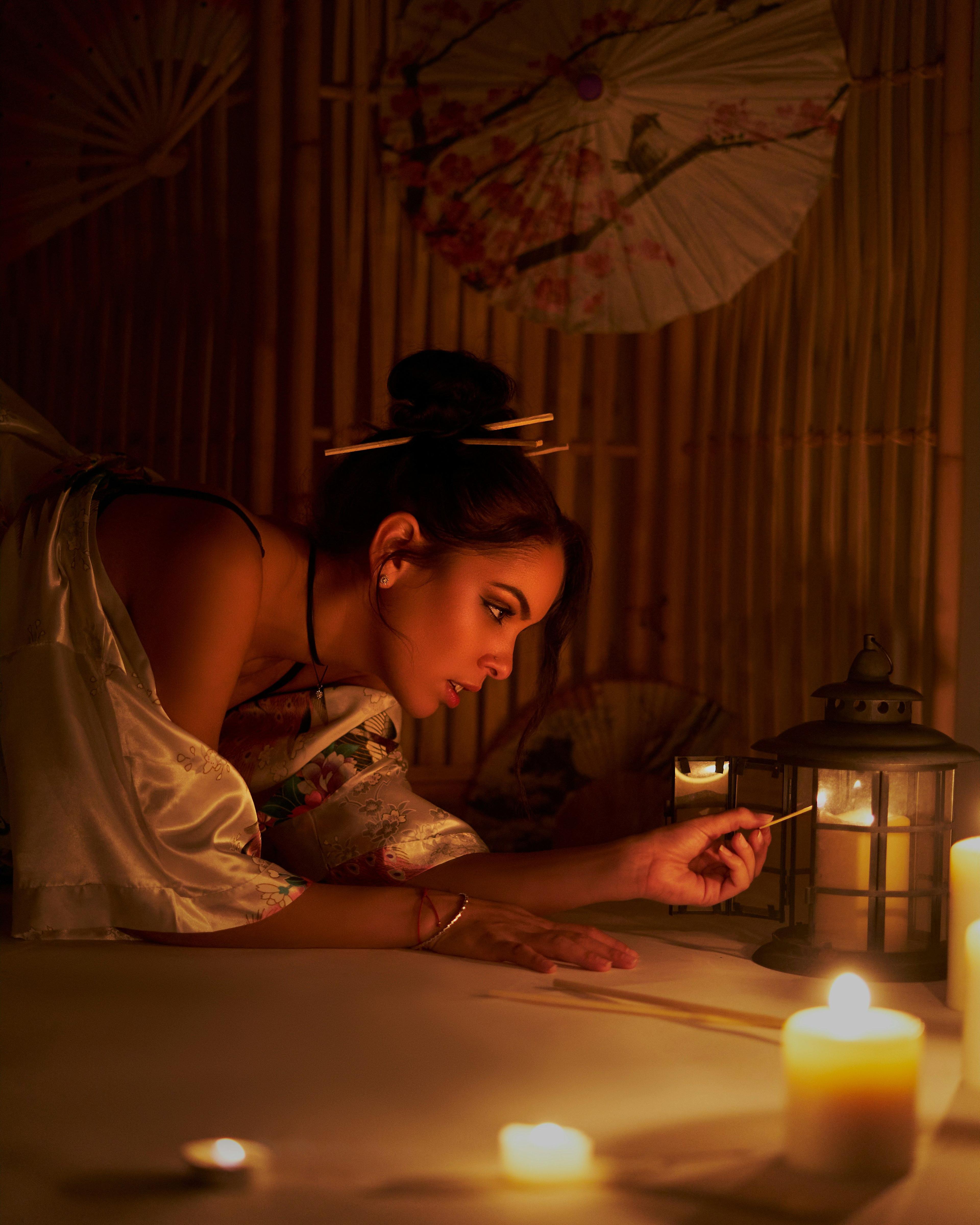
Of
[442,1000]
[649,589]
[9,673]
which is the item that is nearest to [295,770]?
[9,673]

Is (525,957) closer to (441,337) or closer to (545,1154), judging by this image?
(545,1154)

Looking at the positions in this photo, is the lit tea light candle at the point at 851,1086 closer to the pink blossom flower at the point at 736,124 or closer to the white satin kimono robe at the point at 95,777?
the white satin kimono robe at the point at 95,777

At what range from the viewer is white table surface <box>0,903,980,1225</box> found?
69 centimetres

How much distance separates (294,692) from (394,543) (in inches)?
13.3

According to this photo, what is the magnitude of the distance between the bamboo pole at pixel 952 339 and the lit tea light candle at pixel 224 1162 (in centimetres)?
114

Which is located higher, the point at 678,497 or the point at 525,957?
the point at 678,497

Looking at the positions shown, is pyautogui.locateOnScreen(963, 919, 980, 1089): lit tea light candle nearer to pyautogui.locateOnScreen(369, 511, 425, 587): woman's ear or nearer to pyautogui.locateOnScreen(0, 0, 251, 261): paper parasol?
pyautogui.locateOnScreen(369, 511, 425, 587): woman's ear

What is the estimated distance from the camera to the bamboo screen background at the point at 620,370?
165 cm

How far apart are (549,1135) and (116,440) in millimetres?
1454

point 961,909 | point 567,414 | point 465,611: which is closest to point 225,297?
point 567,414

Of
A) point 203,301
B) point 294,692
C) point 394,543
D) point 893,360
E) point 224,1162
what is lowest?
point 224,1162

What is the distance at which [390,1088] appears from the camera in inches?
34.1

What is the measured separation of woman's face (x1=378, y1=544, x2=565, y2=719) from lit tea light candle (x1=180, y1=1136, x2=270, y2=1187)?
701 mm

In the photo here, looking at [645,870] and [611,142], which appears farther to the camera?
[611,142]
